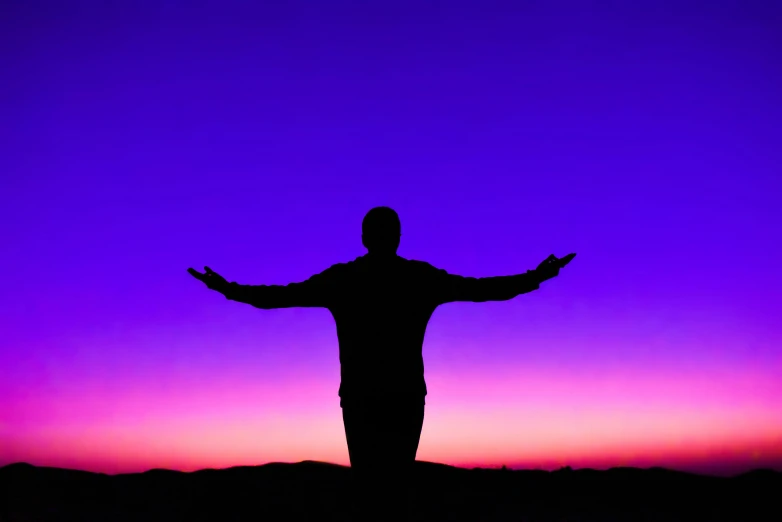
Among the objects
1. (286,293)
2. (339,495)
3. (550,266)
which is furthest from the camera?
(339,495)

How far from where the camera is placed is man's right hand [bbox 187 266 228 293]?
5520mm

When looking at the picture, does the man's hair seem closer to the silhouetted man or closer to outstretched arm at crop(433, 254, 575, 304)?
the silhouetted man

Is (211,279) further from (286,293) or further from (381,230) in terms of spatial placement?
(381,230)

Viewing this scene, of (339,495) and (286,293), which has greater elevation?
(339,495)

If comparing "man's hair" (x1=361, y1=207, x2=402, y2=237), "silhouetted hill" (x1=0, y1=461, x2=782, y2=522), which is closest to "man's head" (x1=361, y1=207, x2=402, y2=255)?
"man's hair" (x1=361, y1=207, x2=402, y2=237)

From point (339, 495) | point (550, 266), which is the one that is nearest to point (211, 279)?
point (550, 266)

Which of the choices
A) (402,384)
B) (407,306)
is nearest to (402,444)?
(402,384)

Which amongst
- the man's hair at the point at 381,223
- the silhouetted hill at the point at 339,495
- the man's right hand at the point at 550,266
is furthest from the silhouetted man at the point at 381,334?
the silhouetted hill at the point at 339,495

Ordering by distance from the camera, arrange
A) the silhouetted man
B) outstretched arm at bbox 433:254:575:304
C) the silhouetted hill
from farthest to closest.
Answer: the silhouetted hill
outstretched arm at bbox 433:254:575:304
the silhouetted man

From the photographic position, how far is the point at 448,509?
12484mm

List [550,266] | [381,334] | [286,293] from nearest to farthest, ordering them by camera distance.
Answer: [381,334]
[286,293]
[550,266]

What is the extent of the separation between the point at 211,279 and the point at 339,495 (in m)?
8.41

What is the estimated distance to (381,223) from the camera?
522cm

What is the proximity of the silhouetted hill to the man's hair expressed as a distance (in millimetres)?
7859
